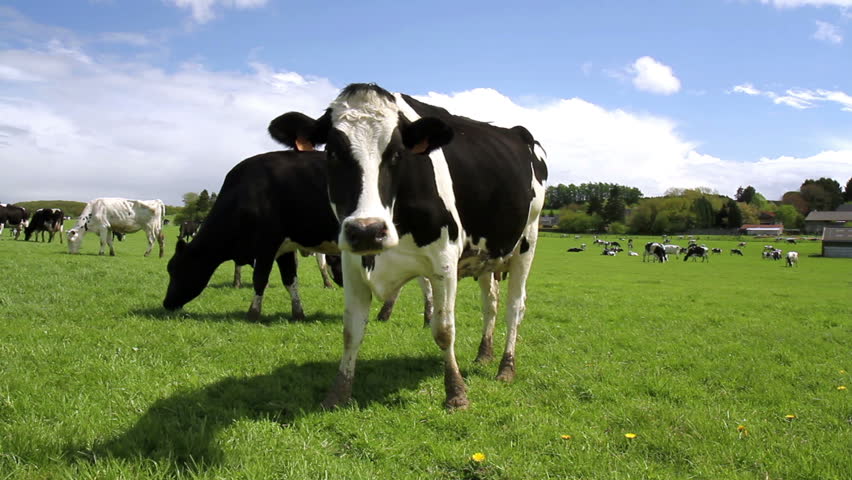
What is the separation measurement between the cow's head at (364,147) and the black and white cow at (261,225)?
4.66 meters

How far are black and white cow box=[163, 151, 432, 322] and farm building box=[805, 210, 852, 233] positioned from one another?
13967 centimetres

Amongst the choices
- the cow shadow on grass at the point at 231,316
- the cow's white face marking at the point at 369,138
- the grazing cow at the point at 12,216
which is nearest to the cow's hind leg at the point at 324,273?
the cow shadow on grass at the point at 231,316

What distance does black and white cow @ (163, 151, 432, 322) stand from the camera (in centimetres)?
934

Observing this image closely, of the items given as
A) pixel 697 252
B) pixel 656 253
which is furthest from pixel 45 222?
pixel 697 252

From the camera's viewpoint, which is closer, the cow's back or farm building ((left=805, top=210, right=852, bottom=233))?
the cow's back

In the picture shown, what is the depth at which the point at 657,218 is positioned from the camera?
392 ft

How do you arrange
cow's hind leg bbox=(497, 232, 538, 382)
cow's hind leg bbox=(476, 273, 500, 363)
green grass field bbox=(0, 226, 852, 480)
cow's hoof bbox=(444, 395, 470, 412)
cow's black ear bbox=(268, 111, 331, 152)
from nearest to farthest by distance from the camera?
green grass field bbox=(0, 226, 852, 480)
cow's black ear bbox=(268, 111, 331, 152)
cow's hoof bbox=(444, 395, 470, 412)
cow's hind leg bbox=(497, 232, 538, 382)
cow's hind leg bbox=(476, 273, 500, 363)

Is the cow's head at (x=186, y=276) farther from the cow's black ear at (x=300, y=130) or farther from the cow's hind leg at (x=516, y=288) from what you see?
the cow's black ear at (x=300, y=130)

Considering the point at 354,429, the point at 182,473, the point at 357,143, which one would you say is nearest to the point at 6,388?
the point at 182,473

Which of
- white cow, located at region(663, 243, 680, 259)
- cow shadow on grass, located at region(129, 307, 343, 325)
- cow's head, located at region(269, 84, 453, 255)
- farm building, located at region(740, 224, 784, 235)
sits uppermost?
cow's head, located at region(269, 84, 453, 255)

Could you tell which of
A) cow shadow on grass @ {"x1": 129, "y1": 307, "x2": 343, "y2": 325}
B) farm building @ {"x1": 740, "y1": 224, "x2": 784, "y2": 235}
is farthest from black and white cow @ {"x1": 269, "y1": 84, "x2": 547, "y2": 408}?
farm building @ {"x1": 740, "y1": 224, "x2": 784, "y2": 235}

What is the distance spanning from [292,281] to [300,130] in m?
5.63

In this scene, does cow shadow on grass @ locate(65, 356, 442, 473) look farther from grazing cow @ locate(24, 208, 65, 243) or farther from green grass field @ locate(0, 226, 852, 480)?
grazing cow @ locate(24, 208, 65, 243)

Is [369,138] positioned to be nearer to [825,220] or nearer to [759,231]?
[759,231]
